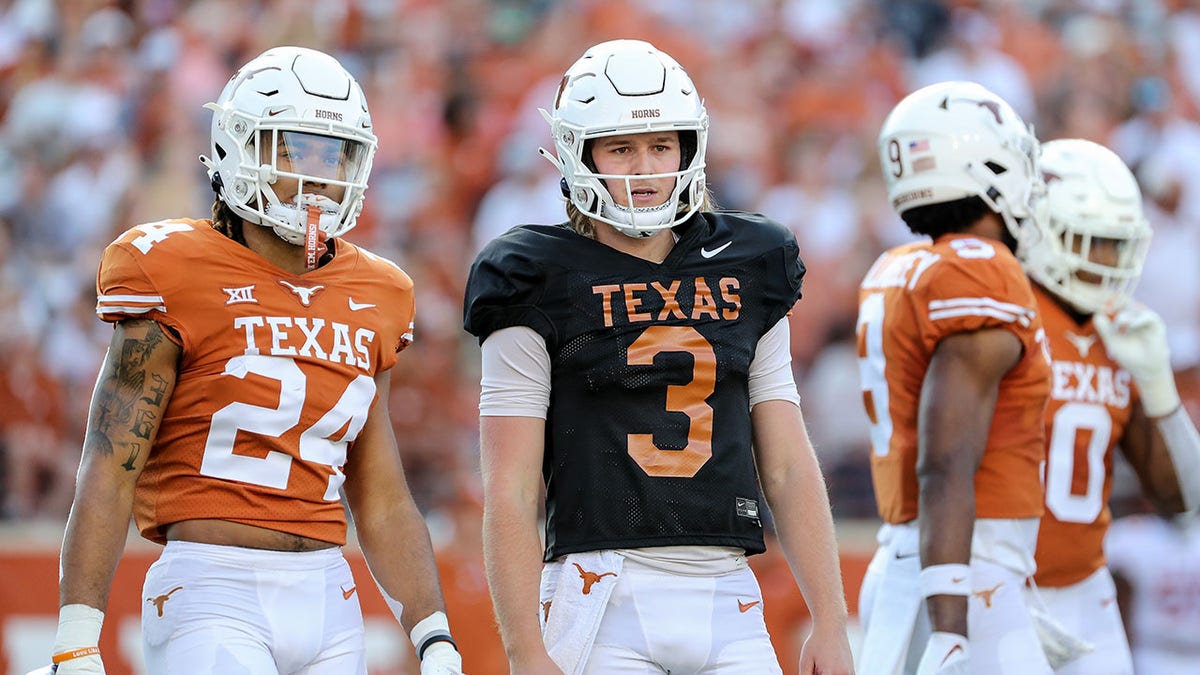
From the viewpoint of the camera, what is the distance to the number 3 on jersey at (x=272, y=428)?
3.76 metres

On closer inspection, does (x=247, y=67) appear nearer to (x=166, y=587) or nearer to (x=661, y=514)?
(x=166, y=587)

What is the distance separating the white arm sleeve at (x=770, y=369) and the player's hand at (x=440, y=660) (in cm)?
93

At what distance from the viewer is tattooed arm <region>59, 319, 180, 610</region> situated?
3.60 m

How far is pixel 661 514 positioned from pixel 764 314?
1.76ft

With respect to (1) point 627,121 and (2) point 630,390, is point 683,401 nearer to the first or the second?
(2) point 630,390

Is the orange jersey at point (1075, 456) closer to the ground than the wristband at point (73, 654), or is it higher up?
closer to the ground

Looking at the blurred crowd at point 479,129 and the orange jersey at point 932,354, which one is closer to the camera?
the orange jersey at point 932,354

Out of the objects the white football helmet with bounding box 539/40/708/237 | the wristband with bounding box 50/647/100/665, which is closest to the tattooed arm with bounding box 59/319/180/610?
the wristband with bounding box 50/647/100/665

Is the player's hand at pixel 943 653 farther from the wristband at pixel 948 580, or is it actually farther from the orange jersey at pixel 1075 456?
the orange jersey at pixel 1075 456

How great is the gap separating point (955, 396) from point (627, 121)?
4.15ft

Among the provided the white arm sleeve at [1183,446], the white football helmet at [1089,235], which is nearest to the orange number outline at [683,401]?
the white football helmet at [1089,235]

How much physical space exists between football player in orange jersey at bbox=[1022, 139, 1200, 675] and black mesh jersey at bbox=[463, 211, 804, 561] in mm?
1505

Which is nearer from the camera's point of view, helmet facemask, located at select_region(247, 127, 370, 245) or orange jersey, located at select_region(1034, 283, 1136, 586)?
helmet facemask, located at select_region(247, 127, 370, 245)

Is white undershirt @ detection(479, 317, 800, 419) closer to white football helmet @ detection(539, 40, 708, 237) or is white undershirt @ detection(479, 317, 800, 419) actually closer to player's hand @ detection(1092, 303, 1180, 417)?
white football helmet @ detection(539, 40, 708, 237)
